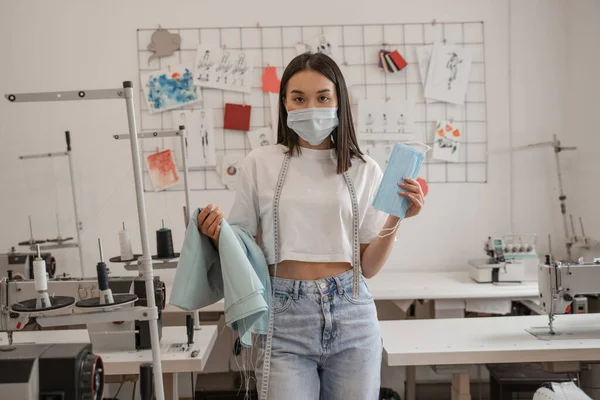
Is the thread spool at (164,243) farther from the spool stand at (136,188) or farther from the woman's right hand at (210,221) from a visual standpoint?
the spool stand at (136,188)

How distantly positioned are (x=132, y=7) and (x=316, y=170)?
2.55 metres

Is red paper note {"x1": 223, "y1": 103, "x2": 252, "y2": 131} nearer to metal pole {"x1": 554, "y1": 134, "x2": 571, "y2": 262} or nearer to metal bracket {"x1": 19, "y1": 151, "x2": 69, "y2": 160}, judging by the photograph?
metal bracket {"x1": 19, "y1": 151, "x2": 69, "y2": 160}

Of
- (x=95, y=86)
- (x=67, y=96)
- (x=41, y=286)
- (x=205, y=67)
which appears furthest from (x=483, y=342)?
(x=95, y=86)

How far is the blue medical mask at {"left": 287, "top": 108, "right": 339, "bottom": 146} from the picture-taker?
5.29ft

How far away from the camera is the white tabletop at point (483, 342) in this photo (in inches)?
82.0

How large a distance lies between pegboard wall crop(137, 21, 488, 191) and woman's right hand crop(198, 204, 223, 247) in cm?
225

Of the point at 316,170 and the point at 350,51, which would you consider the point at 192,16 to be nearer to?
the point at 350,51

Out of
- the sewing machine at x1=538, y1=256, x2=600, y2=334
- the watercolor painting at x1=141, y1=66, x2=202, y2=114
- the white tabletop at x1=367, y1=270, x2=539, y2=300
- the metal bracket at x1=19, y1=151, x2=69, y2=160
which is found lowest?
the white tabletop at x1=367, y1=270, x2=539, y2=300

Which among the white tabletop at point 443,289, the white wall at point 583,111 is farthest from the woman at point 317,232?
the white wall at point 583,111

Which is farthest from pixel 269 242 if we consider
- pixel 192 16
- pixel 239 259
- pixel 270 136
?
pixel 192 16

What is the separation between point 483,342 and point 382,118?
1.87 m

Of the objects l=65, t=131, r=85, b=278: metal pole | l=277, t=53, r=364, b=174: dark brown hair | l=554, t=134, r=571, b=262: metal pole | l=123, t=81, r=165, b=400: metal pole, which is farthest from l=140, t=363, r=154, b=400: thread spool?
l=554, t=134, r=571, b=262: metal pole

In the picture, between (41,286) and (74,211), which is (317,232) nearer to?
(41,286)

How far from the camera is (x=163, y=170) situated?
3.73m
